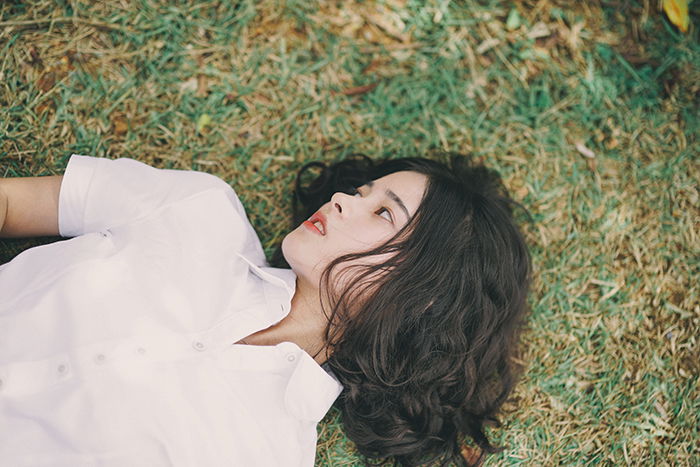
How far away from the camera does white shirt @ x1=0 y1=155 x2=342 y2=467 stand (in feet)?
6.65

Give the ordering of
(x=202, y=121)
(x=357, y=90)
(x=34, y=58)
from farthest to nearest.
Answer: (x=357, y=90) → (x=202, y=121) → (x=34, y=58)

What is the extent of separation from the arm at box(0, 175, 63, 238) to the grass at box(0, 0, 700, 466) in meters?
0.56

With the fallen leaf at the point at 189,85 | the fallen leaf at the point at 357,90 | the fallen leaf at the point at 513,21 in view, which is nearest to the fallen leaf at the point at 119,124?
the fallen leaf at the point at 189,85

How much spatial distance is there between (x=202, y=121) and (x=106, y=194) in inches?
33.8

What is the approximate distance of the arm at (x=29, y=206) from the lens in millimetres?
2291

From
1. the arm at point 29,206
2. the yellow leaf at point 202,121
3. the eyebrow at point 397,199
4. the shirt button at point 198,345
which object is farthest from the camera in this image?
the yellow leaf at point 202,121

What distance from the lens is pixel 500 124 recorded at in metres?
3.27

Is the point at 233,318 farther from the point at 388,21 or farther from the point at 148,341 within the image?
the point at 388,21

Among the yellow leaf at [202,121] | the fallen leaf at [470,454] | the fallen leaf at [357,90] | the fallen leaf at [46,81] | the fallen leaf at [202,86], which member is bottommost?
the fallen leaf at [470,454]

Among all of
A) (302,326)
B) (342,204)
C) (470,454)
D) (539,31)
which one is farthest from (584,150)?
(302,326)

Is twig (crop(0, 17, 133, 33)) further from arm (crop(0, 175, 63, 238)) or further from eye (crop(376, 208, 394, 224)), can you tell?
eye (crop(376, 208, 394, 224))

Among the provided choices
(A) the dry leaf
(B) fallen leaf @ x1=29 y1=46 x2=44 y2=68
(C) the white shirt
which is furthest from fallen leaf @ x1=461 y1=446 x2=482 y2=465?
(B) fallen leaf @ x1=29 y1=46 x2=44 y2=68

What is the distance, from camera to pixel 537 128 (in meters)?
3.28

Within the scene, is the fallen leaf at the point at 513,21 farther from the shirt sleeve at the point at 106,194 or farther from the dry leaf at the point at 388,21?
the shirt sleeve at the point at 106,194
